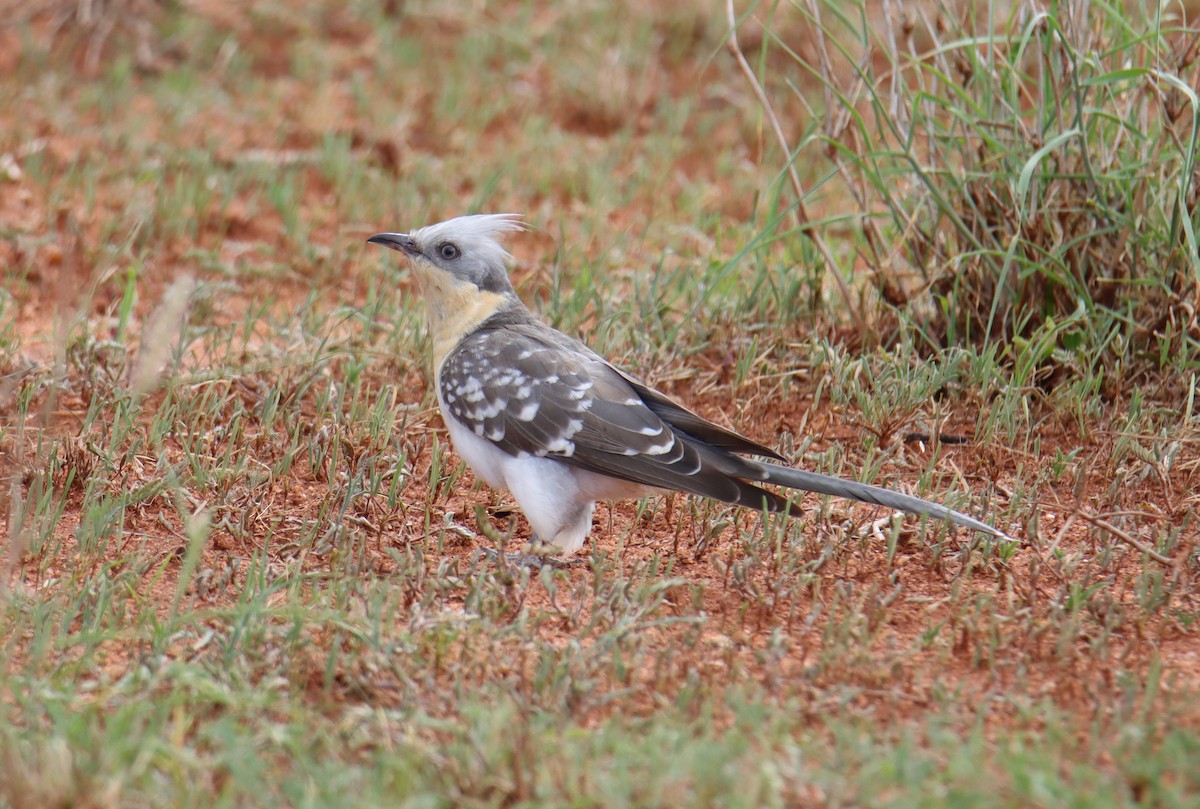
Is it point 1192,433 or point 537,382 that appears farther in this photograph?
A: point 1192,433

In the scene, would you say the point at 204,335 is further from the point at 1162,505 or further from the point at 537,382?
the point at 1162,505

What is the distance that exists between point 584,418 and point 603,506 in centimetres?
70

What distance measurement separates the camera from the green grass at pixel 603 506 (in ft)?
9.87

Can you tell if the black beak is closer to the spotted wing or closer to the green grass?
the green grass

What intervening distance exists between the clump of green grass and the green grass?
3 centimetres

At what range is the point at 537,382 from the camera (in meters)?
4.48

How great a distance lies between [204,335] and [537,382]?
1.91 metres

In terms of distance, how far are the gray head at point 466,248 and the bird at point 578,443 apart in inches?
11.6

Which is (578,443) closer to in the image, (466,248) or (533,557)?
(533,557)

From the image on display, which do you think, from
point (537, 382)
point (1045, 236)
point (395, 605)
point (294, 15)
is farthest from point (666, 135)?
point (395, 605)

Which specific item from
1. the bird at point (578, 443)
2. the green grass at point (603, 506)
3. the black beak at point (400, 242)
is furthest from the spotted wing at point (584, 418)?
the black beak at point (400, 242)

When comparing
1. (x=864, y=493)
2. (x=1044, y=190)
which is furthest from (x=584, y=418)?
(x=1044, y=190)

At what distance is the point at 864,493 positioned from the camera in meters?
4.06

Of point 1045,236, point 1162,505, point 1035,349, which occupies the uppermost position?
point 1045,236
